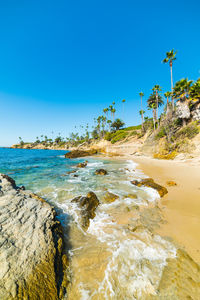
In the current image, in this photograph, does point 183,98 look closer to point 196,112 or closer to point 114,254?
point 196,112

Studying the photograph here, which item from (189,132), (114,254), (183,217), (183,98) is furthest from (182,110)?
(114,254)

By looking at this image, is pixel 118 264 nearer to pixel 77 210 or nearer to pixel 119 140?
pixel 77 210

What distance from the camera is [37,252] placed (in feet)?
8.50

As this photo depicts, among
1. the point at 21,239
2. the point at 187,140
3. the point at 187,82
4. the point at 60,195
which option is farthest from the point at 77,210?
the point at 187,82

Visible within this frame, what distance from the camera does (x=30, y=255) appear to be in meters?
2.48

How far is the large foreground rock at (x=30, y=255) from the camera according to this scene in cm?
192

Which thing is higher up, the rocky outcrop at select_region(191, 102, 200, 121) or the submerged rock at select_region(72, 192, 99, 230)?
the rocky outcrop at select_region(191, 102, 200, 121)

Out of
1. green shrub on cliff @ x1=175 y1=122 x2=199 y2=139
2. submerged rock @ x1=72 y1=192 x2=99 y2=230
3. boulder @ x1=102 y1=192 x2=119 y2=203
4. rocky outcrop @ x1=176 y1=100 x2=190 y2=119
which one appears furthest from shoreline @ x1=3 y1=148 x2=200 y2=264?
rocky outcrop @ x1=176 y1=100 x2=190 y2=119

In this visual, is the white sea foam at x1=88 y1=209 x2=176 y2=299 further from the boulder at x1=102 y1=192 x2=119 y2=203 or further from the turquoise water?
the boulder at x1=102 y1=192 x2=119 y2=203

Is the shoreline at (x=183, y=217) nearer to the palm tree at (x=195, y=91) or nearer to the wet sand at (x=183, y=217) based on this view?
the wet sand at (x=183, y=217)

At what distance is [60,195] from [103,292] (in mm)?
5788

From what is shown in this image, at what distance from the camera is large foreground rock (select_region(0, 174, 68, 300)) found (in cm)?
192

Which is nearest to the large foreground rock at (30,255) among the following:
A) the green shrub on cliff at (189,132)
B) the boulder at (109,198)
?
the boulder at (109,198)

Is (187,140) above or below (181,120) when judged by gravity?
below
